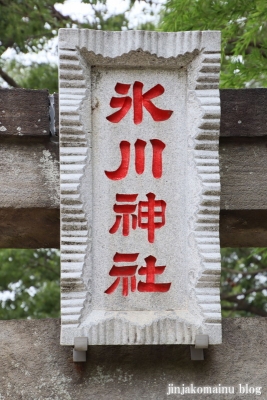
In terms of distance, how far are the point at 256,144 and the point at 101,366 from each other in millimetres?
1367

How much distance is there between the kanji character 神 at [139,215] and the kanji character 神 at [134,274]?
109 millimetres

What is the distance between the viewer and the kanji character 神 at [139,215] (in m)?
3.23

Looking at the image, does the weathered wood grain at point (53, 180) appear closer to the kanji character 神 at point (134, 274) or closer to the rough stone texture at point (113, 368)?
the kanji character 神 at point (134, 274)

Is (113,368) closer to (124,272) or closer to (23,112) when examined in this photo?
(124,272)

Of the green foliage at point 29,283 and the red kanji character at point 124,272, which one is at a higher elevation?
the red kanji character at point 124,272

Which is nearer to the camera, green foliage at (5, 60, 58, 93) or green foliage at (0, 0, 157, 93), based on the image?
green foliage at (0, 0, 157, 93)

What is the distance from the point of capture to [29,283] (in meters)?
8.16

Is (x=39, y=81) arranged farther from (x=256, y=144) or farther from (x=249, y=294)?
(x=256, y=144)

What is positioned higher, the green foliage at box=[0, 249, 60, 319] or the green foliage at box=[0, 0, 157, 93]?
the green foliage at box=[0, 0, 157, 93]

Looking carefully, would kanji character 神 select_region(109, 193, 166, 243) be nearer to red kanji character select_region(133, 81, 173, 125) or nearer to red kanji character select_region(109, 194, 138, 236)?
red kanji character select_region(109, 194, 138, 236)

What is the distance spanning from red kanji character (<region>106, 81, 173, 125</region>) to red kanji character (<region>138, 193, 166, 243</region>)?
39 centimetres

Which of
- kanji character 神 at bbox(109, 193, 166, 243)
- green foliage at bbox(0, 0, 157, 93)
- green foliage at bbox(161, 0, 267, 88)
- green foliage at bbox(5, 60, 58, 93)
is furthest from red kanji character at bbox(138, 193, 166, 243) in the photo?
green foliage at bbox(5, 60, 58, 93)

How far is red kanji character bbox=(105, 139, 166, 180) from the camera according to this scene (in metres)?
3.26

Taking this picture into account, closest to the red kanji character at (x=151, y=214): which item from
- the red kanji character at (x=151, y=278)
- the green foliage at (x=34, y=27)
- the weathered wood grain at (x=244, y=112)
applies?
the red kanji character at (x=151, y=278)
